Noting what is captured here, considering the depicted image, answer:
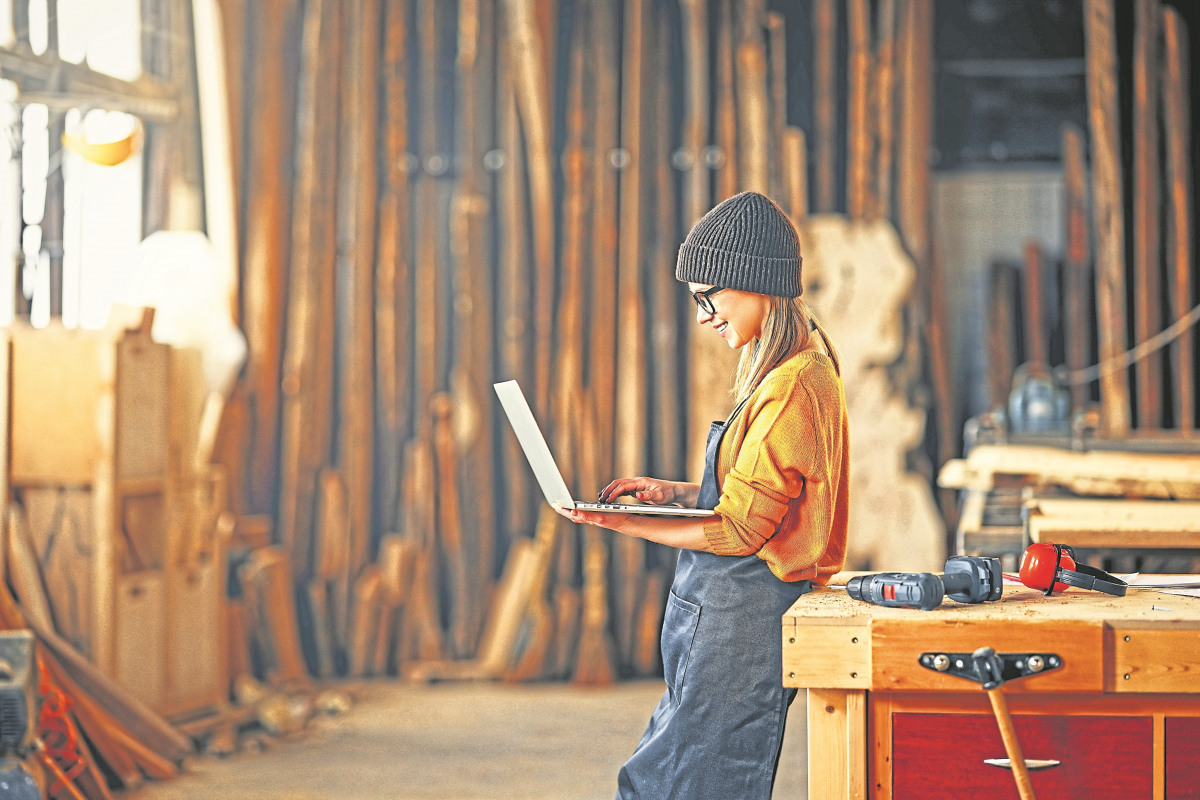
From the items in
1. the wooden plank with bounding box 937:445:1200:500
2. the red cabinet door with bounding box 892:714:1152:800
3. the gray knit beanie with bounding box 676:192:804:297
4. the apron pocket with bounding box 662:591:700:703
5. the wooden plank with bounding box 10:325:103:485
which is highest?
the gray knit beanie with bounding box 676:192:804:297

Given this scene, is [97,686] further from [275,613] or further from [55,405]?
[275,613]

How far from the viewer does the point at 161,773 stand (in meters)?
4.48

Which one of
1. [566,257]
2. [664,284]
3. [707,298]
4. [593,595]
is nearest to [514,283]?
[566,257]

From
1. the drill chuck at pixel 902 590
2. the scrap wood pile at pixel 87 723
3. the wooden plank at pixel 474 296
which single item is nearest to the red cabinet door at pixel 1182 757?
the drill chuck at pixel 902 590

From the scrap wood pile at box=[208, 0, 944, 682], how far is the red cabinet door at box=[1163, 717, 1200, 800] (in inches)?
151

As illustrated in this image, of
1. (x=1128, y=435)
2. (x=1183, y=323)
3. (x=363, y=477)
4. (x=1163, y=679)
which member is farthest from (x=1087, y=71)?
(x=1163, y=679)

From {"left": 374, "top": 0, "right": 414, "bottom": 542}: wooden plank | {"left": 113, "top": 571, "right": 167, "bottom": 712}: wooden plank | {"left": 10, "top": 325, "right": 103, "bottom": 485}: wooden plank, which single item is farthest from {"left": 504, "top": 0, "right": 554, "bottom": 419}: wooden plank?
{"left": 10, "top": 325, "right": 103, "bottom": 485}: wooden plank

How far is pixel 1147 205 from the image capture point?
585cm

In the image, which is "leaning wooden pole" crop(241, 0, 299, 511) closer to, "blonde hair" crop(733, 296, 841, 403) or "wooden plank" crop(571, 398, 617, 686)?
"wooden plank" crop(571, 398, 617, 686)

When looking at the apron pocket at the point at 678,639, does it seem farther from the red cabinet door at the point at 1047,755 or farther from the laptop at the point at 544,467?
the red cabinet door at the point at 1047,755

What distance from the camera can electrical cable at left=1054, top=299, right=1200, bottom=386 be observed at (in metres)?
5.84

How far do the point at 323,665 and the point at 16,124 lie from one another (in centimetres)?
280

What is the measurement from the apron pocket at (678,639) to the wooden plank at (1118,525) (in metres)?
1.47

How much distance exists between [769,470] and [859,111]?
4.01m
